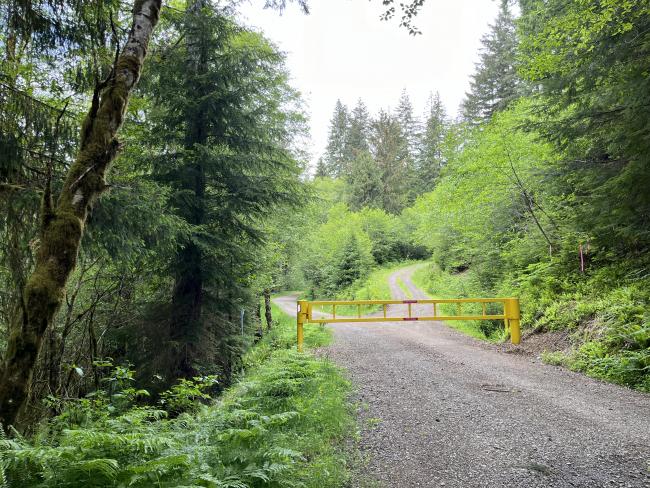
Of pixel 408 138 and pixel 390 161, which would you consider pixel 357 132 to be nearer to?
pixel 408 138

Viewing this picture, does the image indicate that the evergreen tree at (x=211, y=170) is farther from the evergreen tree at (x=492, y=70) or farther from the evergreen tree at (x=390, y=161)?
the evergreen tree at (x=390, y=161)

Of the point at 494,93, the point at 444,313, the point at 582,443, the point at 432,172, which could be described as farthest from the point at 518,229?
the point at 432,172

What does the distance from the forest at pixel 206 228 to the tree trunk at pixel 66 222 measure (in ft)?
0.06

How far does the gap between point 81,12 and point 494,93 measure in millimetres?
37249

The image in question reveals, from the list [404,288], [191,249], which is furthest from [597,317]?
[404,288]

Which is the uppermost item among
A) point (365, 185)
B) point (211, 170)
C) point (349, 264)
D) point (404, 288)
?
point (365, 185)

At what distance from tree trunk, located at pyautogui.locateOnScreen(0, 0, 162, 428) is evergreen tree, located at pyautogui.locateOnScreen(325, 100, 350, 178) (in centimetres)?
4951

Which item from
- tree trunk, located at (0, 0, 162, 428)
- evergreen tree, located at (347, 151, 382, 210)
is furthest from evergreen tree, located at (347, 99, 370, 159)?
tree trunk, located at (0, 0, 162, 428)

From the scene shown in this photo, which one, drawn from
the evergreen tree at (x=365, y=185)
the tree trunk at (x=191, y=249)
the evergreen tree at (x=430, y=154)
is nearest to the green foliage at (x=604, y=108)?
the tree trunk at (x=191, y=249)

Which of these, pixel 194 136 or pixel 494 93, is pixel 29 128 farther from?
pixel 494 93

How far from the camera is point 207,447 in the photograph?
3.00 meters

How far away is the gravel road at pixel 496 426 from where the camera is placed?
134 inches

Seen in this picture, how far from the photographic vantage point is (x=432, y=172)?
45.0 m

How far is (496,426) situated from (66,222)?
5.00 meters
